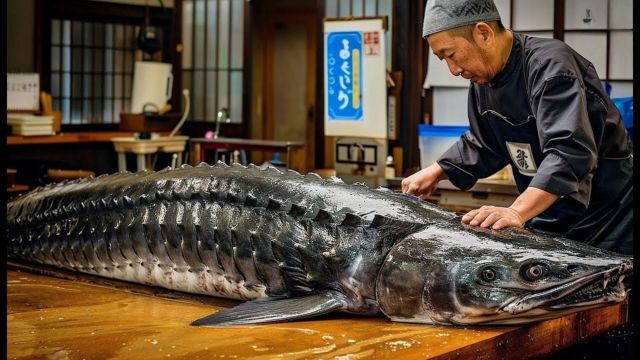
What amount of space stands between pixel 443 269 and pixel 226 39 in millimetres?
9885

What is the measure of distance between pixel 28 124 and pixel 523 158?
7718 mm

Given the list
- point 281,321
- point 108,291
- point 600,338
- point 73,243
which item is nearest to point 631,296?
point 600,338

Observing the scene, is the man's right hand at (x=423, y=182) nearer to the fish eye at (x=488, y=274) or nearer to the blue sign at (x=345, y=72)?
the fish eye at (x=488, y=274)

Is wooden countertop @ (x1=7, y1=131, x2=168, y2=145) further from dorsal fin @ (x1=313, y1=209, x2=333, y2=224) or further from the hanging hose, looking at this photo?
dorsal fin @ (x1=313, y1=209, x2=333, y2=224)

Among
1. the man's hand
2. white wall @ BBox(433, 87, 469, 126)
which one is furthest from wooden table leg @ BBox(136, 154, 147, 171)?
the man's hand

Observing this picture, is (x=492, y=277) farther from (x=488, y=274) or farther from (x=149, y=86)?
(x=149, y=86)

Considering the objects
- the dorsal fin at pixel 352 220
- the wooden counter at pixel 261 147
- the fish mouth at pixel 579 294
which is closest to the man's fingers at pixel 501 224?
the fish mouth at pixel 579 294

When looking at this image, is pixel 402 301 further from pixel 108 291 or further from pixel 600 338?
pixel 108 291

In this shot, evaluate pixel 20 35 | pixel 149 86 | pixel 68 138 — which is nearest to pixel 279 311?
pixel 68 138

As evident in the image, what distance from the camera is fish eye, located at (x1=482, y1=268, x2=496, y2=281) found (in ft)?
8.00

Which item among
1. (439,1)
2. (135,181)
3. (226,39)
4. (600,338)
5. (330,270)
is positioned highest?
(226,39)

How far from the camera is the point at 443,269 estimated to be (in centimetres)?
251

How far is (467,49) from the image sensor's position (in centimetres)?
Answer: 296

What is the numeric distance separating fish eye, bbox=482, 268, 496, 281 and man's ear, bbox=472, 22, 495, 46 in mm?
856
